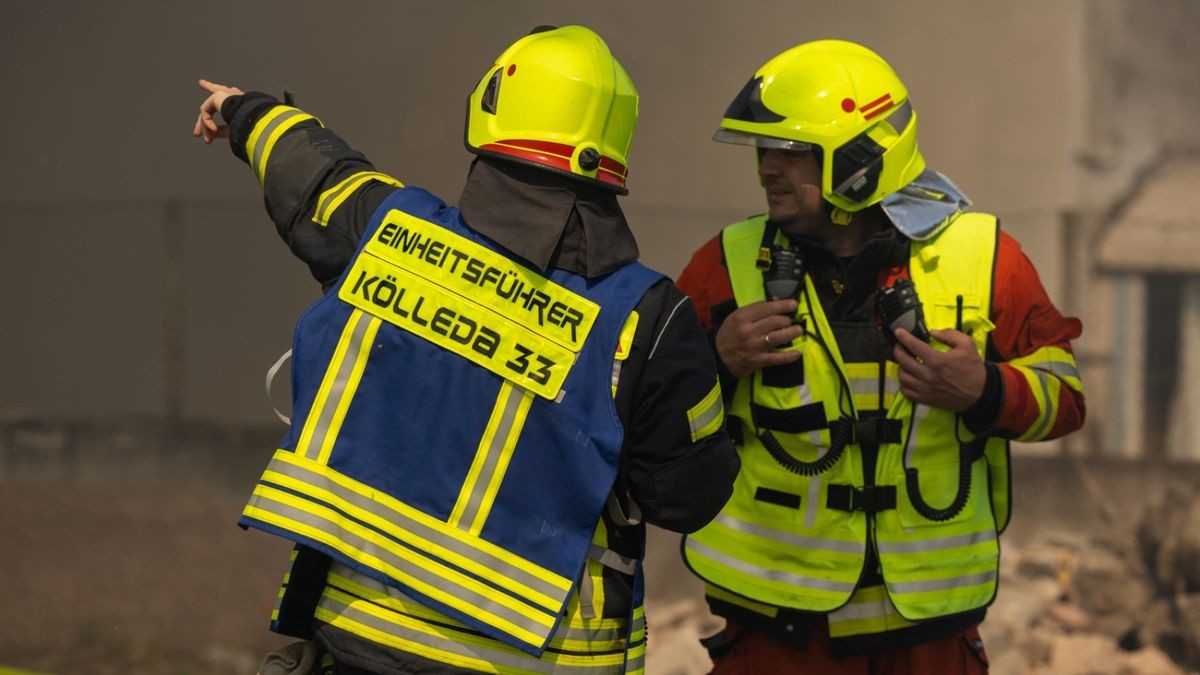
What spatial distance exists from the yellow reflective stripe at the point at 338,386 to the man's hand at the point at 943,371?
125 cm

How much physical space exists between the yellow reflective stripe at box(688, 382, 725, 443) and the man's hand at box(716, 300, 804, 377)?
652 millimetres

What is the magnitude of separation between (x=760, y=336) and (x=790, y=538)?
470mm

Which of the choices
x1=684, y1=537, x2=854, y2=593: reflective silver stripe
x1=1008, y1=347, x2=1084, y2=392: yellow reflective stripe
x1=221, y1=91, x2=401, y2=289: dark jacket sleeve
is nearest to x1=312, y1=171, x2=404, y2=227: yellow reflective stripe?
x1=221, y1=91, x2=401, y2=289: dark jacket sleeve

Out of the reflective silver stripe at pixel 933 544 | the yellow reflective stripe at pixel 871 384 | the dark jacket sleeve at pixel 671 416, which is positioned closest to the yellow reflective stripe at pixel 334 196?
the dark jacket sleeve at pixel 671 416

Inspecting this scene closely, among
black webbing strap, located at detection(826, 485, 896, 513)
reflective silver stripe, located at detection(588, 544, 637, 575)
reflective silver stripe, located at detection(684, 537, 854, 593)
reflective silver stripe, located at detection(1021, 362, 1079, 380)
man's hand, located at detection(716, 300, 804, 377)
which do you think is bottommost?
reflective silver stripe, located at detection(684, 537, 854, 593)

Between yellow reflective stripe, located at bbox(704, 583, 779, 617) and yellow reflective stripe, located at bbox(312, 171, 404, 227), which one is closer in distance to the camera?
yellow reflective stripe, located at bbox(312, 171, 404, 227)

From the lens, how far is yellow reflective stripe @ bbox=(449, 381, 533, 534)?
7.91 feet

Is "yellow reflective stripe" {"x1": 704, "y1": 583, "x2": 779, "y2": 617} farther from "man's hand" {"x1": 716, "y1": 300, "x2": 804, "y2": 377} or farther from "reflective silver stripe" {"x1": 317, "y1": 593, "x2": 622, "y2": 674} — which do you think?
"reflective silver stripe" {"x1": 317, "y1": 593, "x2": 622, "y2": 674}

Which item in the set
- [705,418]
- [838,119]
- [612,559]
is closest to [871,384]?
[838,119]

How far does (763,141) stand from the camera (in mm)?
3297

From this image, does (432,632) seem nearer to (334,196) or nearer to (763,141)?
(334,196)

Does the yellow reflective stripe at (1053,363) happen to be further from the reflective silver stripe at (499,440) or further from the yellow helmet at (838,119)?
the reflective silver stripe at (499,440)

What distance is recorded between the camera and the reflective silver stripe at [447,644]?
2.42 metres

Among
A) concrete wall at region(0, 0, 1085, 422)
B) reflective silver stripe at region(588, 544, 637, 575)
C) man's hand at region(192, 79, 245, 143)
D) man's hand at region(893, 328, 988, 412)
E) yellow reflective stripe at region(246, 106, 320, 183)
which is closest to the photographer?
reflective silver stripe at region(588, 544, 637, 575)
